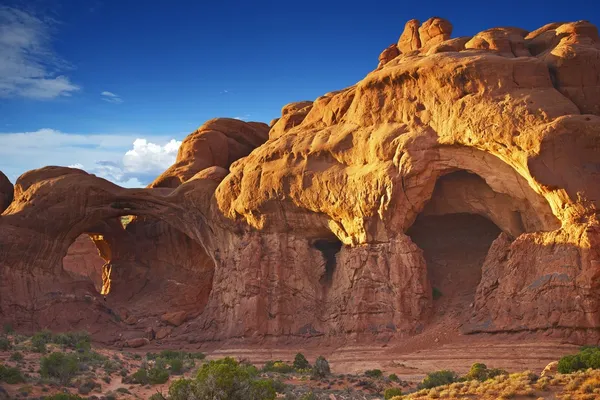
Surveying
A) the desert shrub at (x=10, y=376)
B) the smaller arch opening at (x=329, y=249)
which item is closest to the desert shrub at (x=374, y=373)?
the smaller arch opening at (x=329, y=249)

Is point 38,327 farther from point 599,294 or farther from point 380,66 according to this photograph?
point 599,294

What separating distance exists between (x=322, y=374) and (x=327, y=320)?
9281 millimetres

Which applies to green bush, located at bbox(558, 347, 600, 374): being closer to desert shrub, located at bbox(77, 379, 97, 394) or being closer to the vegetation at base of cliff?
desert shrub, located at bbox(77, 379, 97, 394)

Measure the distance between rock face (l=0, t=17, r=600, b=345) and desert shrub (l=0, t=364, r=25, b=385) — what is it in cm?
1727

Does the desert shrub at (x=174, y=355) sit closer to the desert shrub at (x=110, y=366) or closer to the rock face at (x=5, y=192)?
the desert shrub at (x=110, y=366)

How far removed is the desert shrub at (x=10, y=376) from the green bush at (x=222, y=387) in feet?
17.9

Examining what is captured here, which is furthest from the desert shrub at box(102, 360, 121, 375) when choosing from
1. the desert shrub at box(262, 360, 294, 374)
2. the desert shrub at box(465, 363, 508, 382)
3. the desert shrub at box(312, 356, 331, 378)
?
the desert shrub at box(465, 363, 508, 382)

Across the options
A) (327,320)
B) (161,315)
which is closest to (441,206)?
(327,320)

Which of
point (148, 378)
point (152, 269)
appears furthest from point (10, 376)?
point (152, 269)

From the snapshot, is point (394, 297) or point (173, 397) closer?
point (173, 397)

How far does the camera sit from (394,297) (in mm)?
34875

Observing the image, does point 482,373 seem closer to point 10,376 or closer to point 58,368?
point 58,368

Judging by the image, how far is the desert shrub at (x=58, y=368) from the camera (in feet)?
77.8

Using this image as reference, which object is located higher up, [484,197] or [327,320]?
[484,197]
